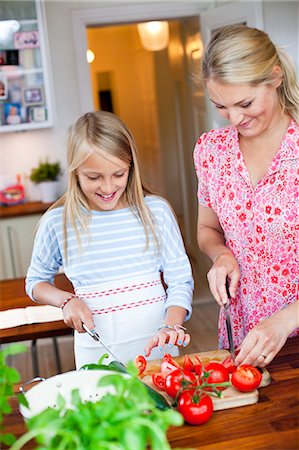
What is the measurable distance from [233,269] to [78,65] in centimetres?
323

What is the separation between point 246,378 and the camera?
138cm

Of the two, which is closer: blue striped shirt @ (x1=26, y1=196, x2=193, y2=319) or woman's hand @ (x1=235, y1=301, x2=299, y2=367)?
woman's hand @ (x1=235, y1=301, x2=299, y2=367)

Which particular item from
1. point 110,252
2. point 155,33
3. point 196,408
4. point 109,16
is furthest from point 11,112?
point 196,408

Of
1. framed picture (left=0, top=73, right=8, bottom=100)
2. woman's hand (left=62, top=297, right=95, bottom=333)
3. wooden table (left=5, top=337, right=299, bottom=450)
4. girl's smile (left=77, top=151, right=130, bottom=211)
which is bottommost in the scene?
wooden table (left=5, top=337, right=299, bottom=450)

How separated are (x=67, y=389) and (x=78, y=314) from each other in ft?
1.22

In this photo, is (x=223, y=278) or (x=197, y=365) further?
(x=223, y=278)

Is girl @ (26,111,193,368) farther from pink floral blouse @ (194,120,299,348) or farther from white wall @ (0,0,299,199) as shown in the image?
white wall @ (0,0,299,199)

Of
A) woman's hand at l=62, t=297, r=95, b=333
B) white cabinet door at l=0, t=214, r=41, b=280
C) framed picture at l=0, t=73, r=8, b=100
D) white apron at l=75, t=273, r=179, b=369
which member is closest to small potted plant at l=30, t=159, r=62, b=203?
white cabinet door at l=0, t=214, r=41, b=280

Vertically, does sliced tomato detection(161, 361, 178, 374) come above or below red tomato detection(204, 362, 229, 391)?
above

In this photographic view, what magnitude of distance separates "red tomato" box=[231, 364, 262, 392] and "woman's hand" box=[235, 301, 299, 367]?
5 cm

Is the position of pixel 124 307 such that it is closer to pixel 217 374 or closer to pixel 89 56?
pixel 217 374

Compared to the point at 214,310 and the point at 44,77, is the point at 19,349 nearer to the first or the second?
the point at 44,77

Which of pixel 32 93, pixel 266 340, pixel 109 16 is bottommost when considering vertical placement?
pixel 266 340

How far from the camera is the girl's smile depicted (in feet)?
5.69
